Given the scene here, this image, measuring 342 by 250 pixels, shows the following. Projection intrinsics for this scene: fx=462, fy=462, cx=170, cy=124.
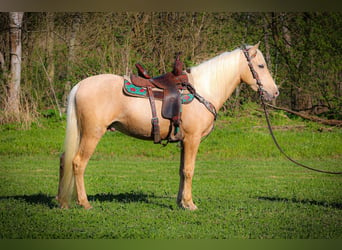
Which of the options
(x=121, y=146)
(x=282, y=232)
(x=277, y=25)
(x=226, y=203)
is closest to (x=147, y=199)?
(x=226, y=203)

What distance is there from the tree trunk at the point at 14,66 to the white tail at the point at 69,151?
6806mm

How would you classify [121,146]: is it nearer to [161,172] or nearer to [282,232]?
[161,172]

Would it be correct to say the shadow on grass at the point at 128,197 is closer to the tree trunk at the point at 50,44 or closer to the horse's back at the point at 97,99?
the horse's back at the point at 97,99

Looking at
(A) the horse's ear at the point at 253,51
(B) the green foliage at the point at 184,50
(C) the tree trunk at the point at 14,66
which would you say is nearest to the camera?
(A) the horse's ear at the point at 253,51

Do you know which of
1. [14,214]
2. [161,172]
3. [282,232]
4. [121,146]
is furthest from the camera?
[121,146]

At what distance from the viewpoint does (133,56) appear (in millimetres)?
12633

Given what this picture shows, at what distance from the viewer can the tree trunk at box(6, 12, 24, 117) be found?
40.1 ft

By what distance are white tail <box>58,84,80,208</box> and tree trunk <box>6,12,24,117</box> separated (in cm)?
681

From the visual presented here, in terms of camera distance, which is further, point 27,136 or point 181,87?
point 27,136

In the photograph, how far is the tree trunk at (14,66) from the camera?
12.2 meters

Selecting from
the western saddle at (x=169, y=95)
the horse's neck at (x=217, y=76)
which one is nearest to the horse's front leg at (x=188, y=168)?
the western saddle at (x=169, y=95)

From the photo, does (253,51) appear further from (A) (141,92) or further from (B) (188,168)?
(B) (188,168)

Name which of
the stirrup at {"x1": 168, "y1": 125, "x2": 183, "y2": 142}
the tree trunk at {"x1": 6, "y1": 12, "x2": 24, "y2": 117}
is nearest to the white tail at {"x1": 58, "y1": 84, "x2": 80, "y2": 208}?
the stirrup at {"x1": 168, "y1": 125, "x2": 183, "y2": 142}

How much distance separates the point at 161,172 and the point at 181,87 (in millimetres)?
3597
